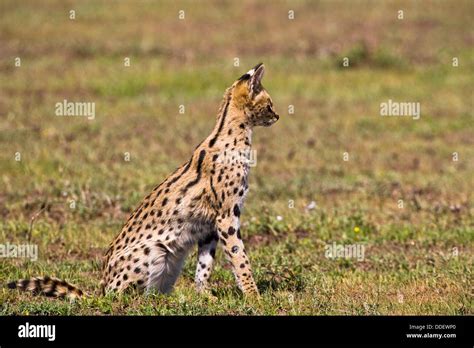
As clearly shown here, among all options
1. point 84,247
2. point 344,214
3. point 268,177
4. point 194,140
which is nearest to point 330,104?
point 194,140

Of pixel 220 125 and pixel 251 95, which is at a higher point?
pixel 251 95

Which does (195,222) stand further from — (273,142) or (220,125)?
(273,142)

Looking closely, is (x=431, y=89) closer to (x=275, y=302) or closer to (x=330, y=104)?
(x=330, y=104)

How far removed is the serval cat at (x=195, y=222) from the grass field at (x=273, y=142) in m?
0.24

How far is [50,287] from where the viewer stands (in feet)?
31.7

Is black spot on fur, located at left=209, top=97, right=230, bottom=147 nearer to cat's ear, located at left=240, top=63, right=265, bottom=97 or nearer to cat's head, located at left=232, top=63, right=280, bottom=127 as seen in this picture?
cat's head, located at left=232, top=63, right=280, bottom=127

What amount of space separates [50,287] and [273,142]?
30.0 ft

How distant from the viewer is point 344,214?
13.4 meters

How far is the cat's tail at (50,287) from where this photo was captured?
9641mm

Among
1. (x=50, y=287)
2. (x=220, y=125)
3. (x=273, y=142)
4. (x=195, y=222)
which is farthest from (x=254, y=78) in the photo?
Result: (x=273, y=142)

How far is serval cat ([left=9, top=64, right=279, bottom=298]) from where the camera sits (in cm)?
961

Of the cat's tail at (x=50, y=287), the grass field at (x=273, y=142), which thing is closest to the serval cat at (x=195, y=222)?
the cat's tail at (x=50, y=287)

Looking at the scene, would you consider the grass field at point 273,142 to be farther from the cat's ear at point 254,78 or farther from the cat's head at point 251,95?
the cat's ear at point 254,78

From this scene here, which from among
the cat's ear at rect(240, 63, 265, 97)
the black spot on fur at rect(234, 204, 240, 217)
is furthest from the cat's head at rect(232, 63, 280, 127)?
the black spot on fur at rect(234, 204, 240, 217)
